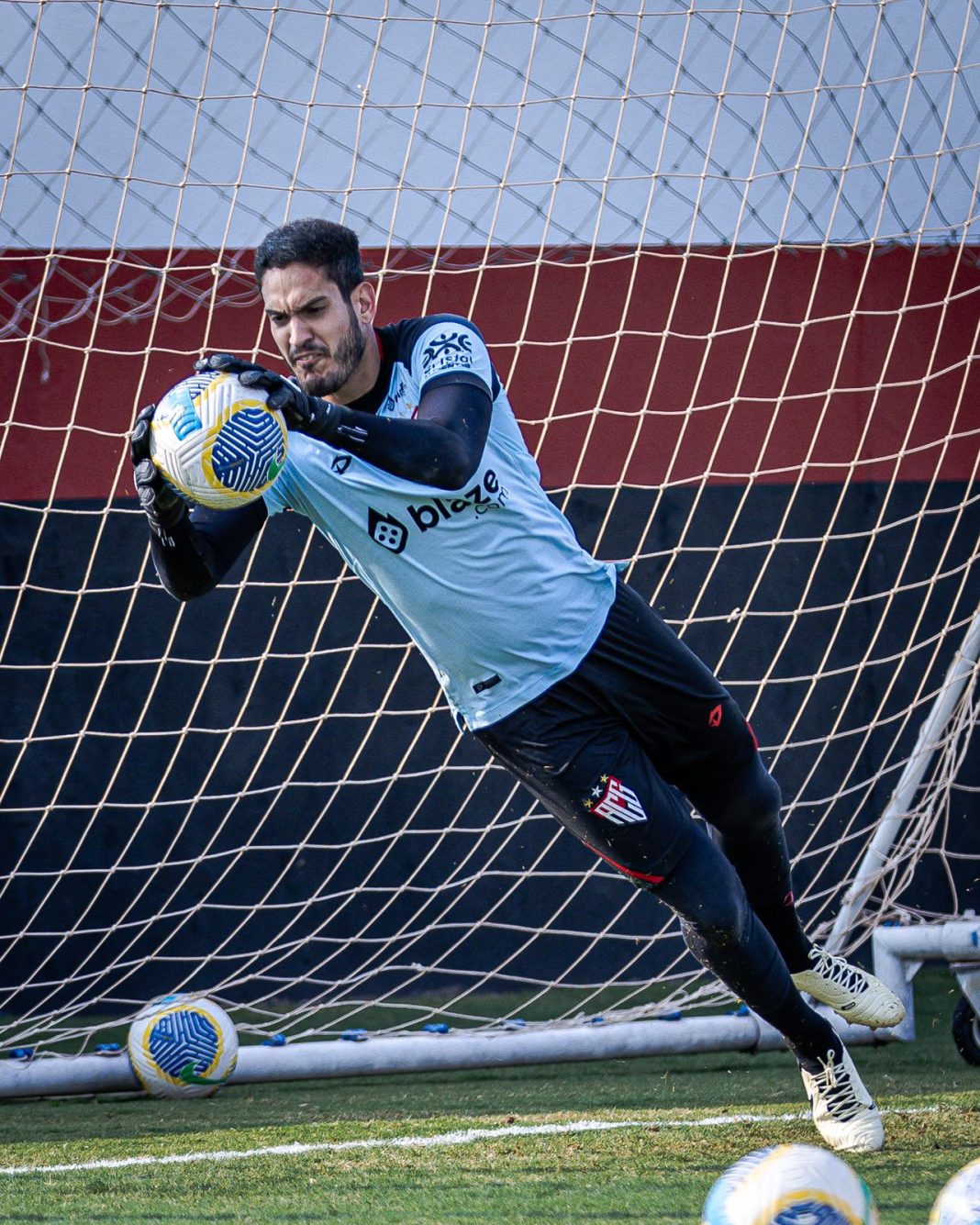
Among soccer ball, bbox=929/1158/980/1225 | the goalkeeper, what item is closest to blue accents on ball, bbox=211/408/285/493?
the goalkeeper

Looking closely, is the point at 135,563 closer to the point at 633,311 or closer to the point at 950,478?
the point at 633,311

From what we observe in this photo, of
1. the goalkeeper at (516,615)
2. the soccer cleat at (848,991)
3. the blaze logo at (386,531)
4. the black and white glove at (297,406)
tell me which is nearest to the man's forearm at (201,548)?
the goalkeeper at (516,615)

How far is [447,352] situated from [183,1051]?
1.98 meters

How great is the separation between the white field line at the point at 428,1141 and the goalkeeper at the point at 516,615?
361mm

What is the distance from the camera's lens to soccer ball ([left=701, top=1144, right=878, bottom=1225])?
1.61 m

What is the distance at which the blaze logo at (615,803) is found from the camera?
2447 mm

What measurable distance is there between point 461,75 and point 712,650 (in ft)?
7.16

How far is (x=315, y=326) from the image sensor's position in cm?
243

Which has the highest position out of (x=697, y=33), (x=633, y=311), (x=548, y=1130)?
(x=697, y=33)

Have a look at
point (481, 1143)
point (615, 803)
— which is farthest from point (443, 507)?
point (481, 1143)

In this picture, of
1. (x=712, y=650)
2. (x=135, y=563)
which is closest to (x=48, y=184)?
(x=135, y=563)

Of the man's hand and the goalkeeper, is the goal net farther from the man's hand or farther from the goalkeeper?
the man's hand

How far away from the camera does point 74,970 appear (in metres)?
4.70

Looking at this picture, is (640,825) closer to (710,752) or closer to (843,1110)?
(710,752)
